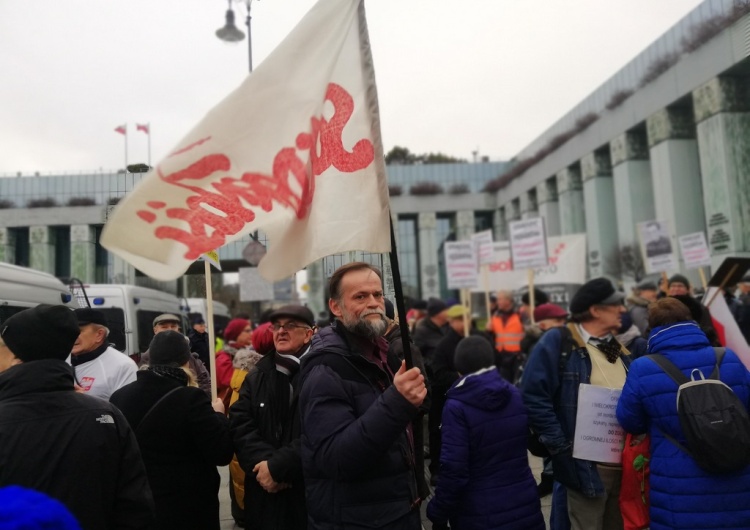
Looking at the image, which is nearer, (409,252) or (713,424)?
(713,424)

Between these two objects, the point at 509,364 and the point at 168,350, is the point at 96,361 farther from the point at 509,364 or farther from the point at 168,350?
the point at 509,364

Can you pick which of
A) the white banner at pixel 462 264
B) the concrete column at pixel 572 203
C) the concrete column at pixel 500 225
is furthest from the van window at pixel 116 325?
the concrete column at pixel 500 225

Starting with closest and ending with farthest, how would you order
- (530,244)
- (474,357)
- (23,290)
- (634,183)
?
(474,357)
(23,290)
(530,244)
(634,183)

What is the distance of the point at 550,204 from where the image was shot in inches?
1745

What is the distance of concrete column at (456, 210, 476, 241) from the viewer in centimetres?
5441

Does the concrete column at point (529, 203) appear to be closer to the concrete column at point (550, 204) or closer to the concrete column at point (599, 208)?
the concrete column at point (550, 204)

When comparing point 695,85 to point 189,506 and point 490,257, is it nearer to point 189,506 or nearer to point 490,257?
point 490,257

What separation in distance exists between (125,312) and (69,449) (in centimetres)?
721

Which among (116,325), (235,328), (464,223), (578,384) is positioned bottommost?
(578,384)

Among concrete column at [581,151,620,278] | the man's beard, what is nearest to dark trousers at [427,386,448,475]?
the man's beard

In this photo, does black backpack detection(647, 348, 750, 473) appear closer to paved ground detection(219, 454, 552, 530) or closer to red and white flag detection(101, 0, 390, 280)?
red and white flag detection(101, 0, 390, 280)

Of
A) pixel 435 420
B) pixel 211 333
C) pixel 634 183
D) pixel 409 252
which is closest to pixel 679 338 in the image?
pixel 211 333

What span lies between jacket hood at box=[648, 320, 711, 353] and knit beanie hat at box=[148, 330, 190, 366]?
2.66m

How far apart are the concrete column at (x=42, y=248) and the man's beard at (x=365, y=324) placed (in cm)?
4128
